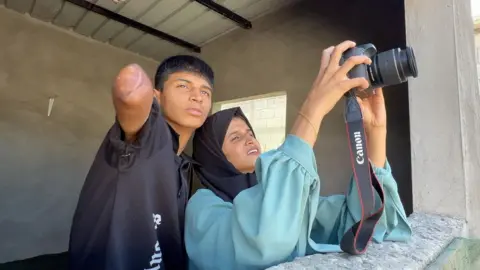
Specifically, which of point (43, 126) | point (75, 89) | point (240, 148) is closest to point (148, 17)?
point (75, 89)

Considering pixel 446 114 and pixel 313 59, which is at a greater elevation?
pixel 313 59

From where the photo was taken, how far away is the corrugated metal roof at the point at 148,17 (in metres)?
2.41

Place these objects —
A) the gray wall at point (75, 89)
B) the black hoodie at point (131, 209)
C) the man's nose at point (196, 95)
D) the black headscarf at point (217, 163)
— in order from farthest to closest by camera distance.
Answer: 1. the gray wall at point (75, 89)
2. the man's nose at point (196, 95)
3. the black headscarf at point (217, 163)
4. the black hoodie at point (131, 209)

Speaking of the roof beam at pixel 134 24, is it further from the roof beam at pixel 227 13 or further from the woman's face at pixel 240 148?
the woman's face at pixel 240 148

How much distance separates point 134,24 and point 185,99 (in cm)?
210

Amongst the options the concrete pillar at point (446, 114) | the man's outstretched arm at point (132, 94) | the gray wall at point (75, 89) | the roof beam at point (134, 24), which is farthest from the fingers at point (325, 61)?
the roof beam at point (134, 24)

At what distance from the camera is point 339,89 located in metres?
0.45

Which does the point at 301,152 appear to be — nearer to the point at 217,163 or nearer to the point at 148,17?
the point at 217,163

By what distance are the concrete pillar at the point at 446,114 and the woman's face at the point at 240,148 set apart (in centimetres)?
47

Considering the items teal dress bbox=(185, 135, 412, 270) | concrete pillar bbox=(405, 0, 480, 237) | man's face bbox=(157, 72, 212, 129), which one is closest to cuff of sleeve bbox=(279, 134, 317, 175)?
teal dress bbox=(185, 135, 412, 270)

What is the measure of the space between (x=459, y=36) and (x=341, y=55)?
63cm

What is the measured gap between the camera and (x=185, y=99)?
2.58 ft

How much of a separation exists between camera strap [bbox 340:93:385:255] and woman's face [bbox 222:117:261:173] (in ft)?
1.02

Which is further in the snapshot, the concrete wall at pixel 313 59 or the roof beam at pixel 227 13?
the roof beam at pixel 227 13
